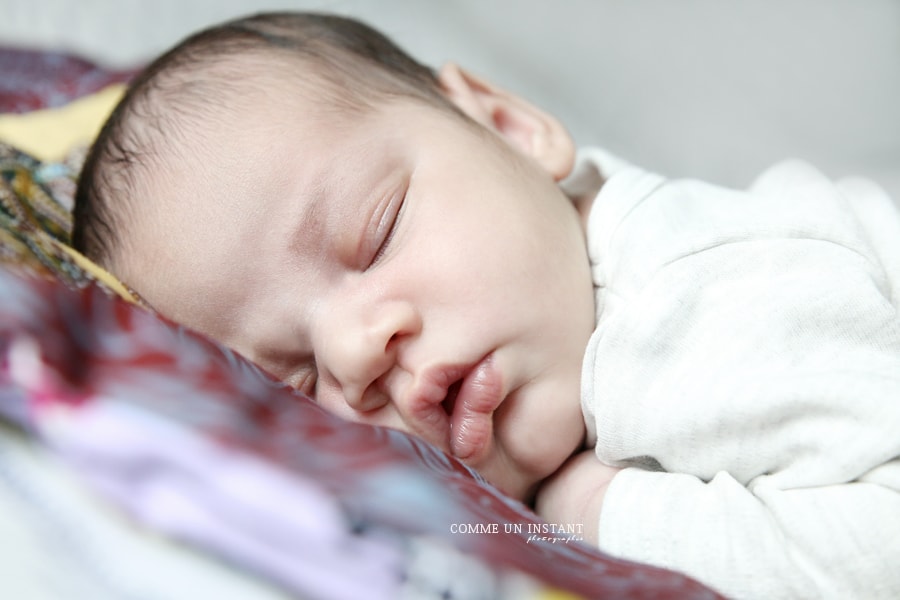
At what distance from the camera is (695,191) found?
987 mm

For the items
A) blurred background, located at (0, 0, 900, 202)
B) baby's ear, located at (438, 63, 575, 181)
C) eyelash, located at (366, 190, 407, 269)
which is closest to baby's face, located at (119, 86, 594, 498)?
eyelash, located at (366, 190, 407, 269)

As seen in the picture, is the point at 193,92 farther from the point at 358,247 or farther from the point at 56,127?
the point at 56,127

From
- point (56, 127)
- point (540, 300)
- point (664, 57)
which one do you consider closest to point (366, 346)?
point (540, 300)

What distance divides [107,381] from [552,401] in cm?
45

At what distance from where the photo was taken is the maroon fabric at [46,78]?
5.16ft

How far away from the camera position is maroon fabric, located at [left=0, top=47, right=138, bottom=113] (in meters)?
1.57

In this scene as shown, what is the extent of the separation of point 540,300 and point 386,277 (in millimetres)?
159

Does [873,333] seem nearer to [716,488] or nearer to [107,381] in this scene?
[716,488]

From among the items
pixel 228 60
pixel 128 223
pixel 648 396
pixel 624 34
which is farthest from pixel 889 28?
pixel 128 223

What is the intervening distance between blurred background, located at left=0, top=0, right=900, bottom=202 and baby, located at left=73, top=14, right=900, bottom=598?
1.77 ft

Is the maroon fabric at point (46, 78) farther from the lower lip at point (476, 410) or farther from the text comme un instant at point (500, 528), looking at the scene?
the text comme un instant at point (500, 528)

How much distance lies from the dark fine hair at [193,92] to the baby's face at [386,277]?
1.8 inches

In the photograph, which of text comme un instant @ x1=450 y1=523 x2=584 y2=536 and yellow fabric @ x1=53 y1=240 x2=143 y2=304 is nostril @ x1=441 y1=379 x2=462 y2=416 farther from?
yellow fabric @ x1=53 y1=240 x2=143 y2=304

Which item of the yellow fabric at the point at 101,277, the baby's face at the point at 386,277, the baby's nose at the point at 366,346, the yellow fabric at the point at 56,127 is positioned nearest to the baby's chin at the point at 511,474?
the baby's face at the point at 386,277
